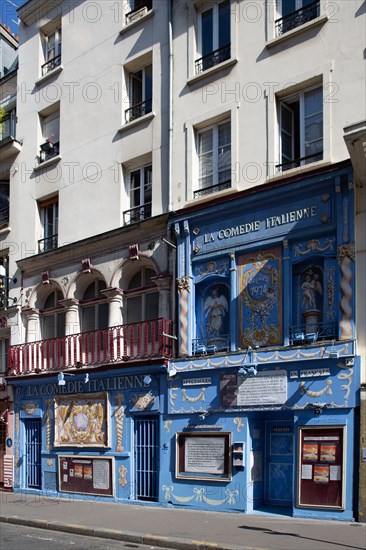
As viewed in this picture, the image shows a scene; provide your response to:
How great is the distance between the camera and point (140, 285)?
17969 millimetres

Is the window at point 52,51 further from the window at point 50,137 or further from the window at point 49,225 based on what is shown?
the window at point 49,225

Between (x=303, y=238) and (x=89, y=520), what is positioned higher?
(x=303, y=238)

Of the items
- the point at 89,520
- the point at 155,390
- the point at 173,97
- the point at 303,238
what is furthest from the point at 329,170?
the point at 89,520

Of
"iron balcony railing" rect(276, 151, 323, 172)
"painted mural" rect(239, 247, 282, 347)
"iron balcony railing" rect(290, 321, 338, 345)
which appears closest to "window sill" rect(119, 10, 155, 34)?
"iron balcony railing" rect(276, 151, 323, 172)

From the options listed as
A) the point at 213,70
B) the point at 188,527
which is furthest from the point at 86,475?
the point at 213,70

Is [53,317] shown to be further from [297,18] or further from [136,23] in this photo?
[297,18]

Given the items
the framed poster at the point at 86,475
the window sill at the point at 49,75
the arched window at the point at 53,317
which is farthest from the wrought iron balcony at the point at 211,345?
the window sill at the point at 49,75

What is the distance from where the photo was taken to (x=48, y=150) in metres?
21.4

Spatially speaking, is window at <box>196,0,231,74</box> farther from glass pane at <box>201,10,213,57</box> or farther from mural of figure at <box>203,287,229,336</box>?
mural of figure at <box>203,287,229,336</box>

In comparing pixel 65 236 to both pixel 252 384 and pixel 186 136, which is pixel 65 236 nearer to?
pixel 186 136

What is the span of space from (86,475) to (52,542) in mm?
5708

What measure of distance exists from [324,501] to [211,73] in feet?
31.5

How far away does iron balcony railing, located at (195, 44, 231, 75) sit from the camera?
1656cm

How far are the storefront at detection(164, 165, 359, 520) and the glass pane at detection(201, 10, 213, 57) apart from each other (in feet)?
13.2
